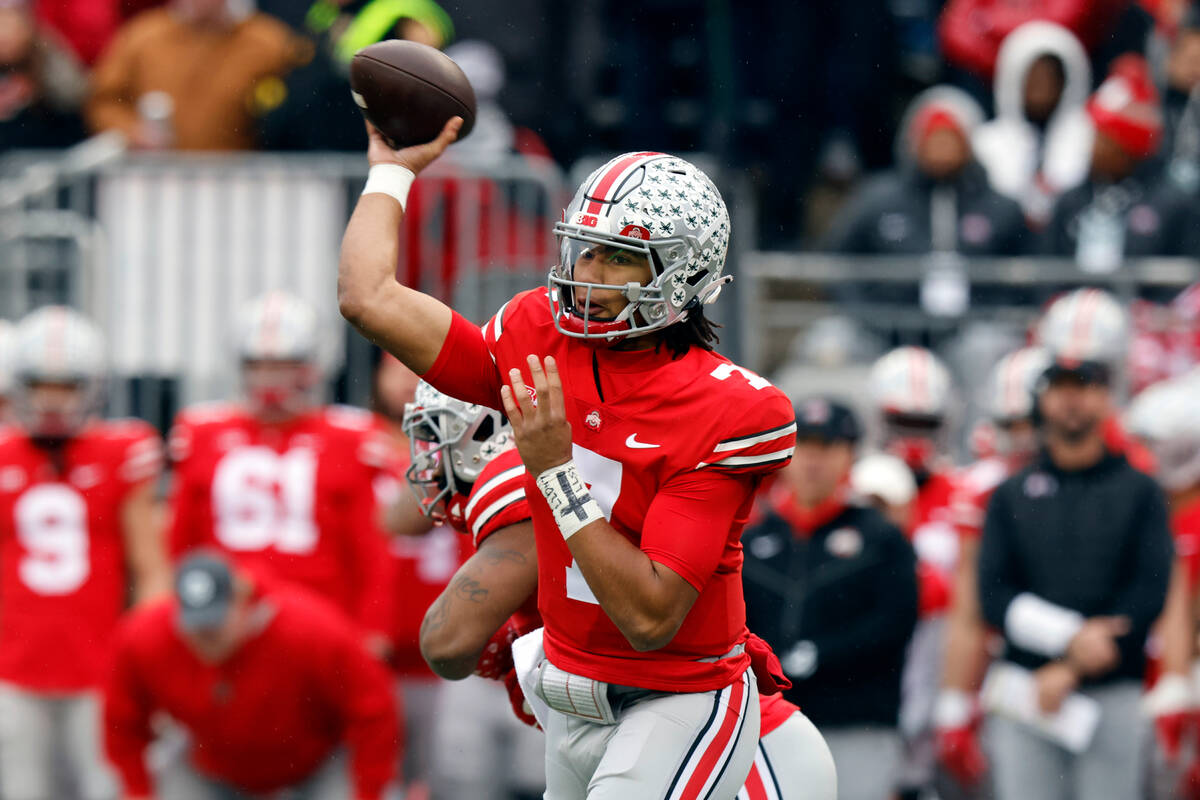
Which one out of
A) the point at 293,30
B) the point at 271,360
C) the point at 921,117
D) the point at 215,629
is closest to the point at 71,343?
the point at 271,360

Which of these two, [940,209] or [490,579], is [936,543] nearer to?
[940,209]

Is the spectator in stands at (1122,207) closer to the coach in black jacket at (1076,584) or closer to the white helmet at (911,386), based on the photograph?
the white helmet at (911,386)

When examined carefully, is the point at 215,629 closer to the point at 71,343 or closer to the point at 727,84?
the point at 71,343

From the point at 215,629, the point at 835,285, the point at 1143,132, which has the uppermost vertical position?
the point at 1143,132

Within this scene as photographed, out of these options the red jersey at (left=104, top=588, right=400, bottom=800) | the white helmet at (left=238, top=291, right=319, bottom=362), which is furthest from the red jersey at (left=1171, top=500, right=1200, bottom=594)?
the white helmet at (left=238, top=291, right=319, bottom=362)

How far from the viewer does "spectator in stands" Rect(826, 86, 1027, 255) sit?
29.2ft

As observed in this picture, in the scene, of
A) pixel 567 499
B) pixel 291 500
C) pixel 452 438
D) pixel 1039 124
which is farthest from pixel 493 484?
pixel 1039 124

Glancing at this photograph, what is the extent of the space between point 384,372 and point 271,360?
0.66 m

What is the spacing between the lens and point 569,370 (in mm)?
3645

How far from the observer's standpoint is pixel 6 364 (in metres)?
8.55

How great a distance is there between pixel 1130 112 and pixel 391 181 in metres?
6.15

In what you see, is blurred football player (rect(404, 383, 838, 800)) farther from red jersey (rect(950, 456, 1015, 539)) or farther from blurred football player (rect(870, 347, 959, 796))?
blurred football player (rect(870, 347, 959, 796))

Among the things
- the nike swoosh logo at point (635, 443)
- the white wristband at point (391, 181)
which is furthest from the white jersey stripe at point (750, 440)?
the white wristband at point (391, 181)

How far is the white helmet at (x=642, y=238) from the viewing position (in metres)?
3.58
